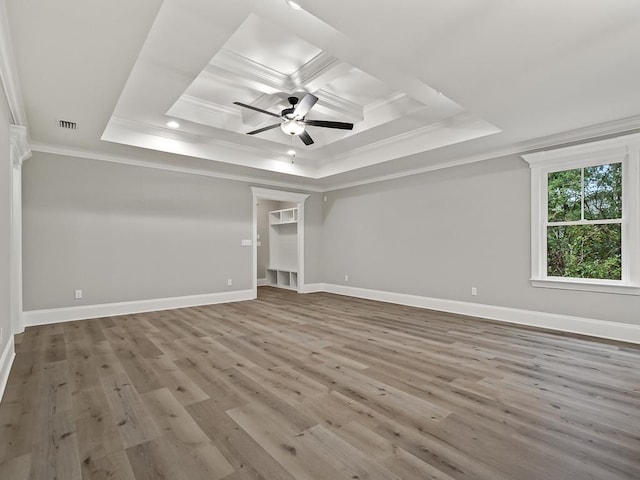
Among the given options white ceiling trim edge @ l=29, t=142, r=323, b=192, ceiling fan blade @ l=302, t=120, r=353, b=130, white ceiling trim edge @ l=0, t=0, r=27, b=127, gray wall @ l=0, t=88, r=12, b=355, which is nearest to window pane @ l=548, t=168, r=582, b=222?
ceiling fan blade @ l=302, t=120, r=353, b=130

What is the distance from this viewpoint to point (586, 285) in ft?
13.5

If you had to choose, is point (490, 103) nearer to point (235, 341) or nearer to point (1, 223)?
point (235, 341)

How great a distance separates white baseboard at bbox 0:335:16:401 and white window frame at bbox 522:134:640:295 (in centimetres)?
573

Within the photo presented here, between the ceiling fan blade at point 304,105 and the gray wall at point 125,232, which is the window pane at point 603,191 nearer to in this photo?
the ceiling fan blade at point 304,105

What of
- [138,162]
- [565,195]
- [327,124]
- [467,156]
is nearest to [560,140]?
[565,195]

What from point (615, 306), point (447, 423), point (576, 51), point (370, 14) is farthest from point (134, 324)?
point (615, 306)

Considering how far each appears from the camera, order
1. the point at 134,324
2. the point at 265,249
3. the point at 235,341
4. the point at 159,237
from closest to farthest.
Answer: the point at 235,341
the point at 134,324
the point at 159,237
the point at 265,249

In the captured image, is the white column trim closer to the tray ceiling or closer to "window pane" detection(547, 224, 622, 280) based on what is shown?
the tray ceiling

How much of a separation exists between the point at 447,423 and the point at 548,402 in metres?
0.86

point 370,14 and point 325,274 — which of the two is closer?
point 370,14

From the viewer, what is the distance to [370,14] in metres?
2.11

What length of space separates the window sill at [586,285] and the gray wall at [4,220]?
19.1 ft

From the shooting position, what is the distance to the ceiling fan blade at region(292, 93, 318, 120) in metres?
3.43

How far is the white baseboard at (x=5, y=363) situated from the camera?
2461mm
